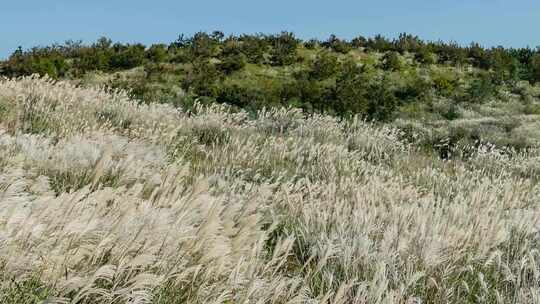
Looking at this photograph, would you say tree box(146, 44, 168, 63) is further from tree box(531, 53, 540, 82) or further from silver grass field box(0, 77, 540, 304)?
silver grass field box(0, 77, 540, 304)

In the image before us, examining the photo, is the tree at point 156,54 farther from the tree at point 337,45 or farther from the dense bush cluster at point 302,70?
the tree at point 337,45

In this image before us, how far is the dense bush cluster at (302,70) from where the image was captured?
19.4 metres

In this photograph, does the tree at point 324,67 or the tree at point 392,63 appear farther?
the tree at point 392,63

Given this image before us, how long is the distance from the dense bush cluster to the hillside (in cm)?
4

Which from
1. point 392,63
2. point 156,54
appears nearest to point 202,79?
point 156,54

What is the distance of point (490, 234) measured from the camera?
3764 mm

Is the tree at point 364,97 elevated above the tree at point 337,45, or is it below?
below

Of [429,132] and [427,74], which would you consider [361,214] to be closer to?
[429,132]

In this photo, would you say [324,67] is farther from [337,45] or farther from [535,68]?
[535,68]

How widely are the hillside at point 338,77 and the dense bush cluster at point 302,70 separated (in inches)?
1.7

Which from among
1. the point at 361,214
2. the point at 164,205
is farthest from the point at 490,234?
the point at 164,205

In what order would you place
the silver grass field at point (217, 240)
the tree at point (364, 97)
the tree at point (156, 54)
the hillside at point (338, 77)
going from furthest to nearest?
the tree at point (156, 54) < the tree at point (364, 97) < the hillside at point (338, 77) < the silver grass field at point (217, 240)

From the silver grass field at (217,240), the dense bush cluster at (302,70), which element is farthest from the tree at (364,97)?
the silver grass field at (217,240)

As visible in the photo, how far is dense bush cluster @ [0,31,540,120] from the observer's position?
19.4 meters
